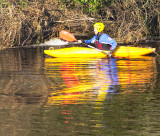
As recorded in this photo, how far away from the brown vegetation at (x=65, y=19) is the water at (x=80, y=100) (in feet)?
21.3

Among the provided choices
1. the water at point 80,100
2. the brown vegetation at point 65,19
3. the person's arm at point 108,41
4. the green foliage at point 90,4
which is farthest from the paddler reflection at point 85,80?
the green foliage at point 90,4

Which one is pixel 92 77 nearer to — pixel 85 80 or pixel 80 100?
pixel 85 80

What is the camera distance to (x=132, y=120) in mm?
5453

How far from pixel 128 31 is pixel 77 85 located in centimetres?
1104

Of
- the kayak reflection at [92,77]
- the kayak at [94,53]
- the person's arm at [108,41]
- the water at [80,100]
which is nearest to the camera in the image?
the water at [80,100]

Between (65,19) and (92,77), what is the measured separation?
1191 cm

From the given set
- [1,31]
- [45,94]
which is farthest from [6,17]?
[45,94]

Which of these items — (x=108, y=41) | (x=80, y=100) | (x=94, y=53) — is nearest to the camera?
(x=80, y=100)

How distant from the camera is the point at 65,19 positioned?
2102 centimetres

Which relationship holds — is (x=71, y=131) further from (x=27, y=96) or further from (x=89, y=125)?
(x=27, y=96)

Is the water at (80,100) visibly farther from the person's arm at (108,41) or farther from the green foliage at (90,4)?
the green foliage at (90,4)

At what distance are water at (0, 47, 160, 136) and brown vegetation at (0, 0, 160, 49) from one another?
6.51m

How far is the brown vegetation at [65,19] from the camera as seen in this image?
18.0 meters

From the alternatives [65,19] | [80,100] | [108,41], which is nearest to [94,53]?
[108,41]
